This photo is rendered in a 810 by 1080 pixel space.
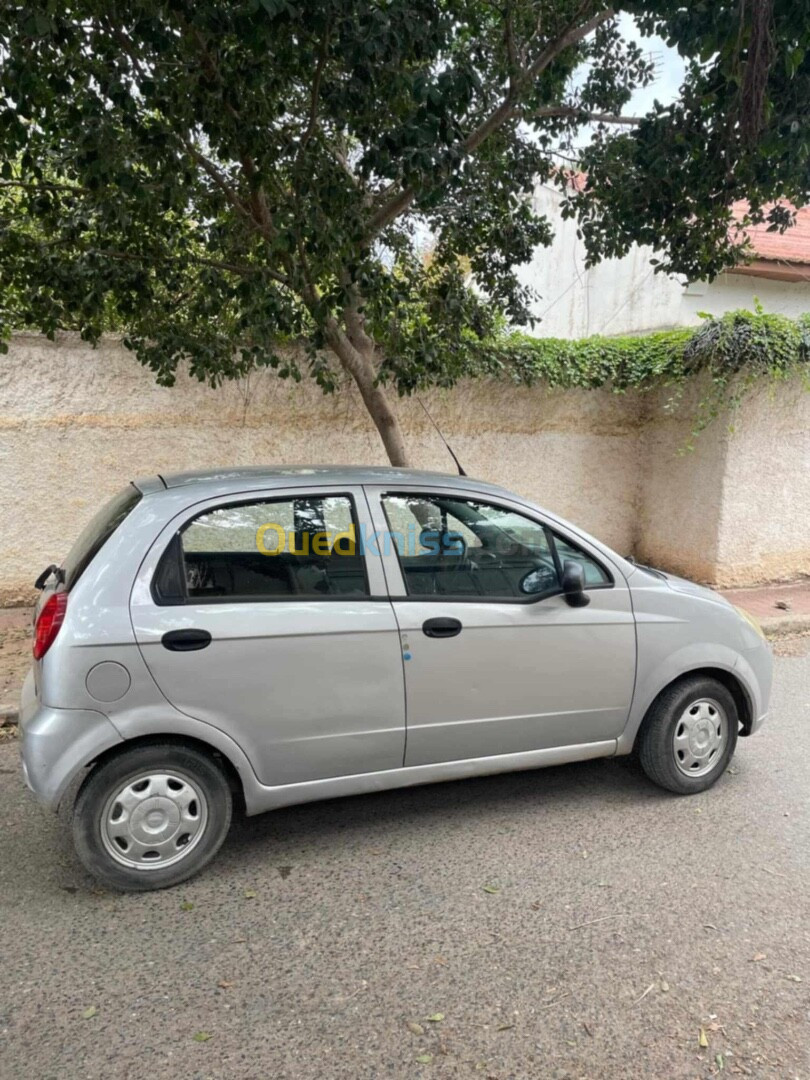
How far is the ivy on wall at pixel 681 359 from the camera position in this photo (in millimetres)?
7215

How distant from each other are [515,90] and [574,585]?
13.1 ft

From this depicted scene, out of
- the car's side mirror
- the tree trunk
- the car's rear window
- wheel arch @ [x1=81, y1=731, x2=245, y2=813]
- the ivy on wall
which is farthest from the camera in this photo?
the ivy on wall

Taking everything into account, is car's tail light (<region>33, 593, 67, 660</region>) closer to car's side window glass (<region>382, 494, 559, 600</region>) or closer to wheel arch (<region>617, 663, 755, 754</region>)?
car's side window glass (<region>382, 494, 559, 600</region>)

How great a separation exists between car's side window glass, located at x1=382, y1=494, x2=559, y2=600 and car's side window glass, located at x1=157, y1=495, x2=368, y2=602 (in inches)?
9.8

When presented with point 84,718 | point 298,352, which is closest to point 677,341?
point 298,352

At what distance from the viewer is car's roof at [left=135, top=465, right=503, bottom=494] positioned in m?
3.11

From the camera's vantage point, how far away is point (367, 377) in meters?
5.76

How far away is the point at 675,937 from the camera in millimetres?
2625

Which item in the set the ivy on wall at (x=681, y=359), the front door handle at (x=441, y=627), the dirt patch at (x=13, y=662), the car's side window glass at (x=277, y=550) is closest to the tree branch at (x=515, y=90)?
the ivy on wall at (x=681, y=359)

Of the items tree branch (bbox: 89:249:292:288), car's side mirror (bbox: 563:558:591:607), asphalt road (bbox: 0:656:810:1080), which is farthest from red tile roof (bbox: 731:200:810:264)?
asphalt road (bbox: 0:656:810:1080)

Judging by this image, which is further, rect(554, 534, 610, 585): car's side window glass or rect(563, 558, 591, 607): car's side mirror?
rect(554, 534, 610, 585): car's side window glass

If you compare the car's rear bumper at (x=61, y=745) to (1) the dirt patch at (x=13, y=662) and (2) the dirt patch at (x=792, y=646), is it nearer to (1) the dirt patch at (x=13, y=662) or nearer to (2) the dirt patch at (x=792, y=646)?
(1) the dirt patch at (x=13, y=662)

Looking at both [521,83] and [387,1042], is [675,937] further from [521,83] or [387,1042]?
[521,83]

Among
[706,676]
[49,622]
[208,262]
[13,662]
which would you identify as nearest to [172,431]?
[208,262]
